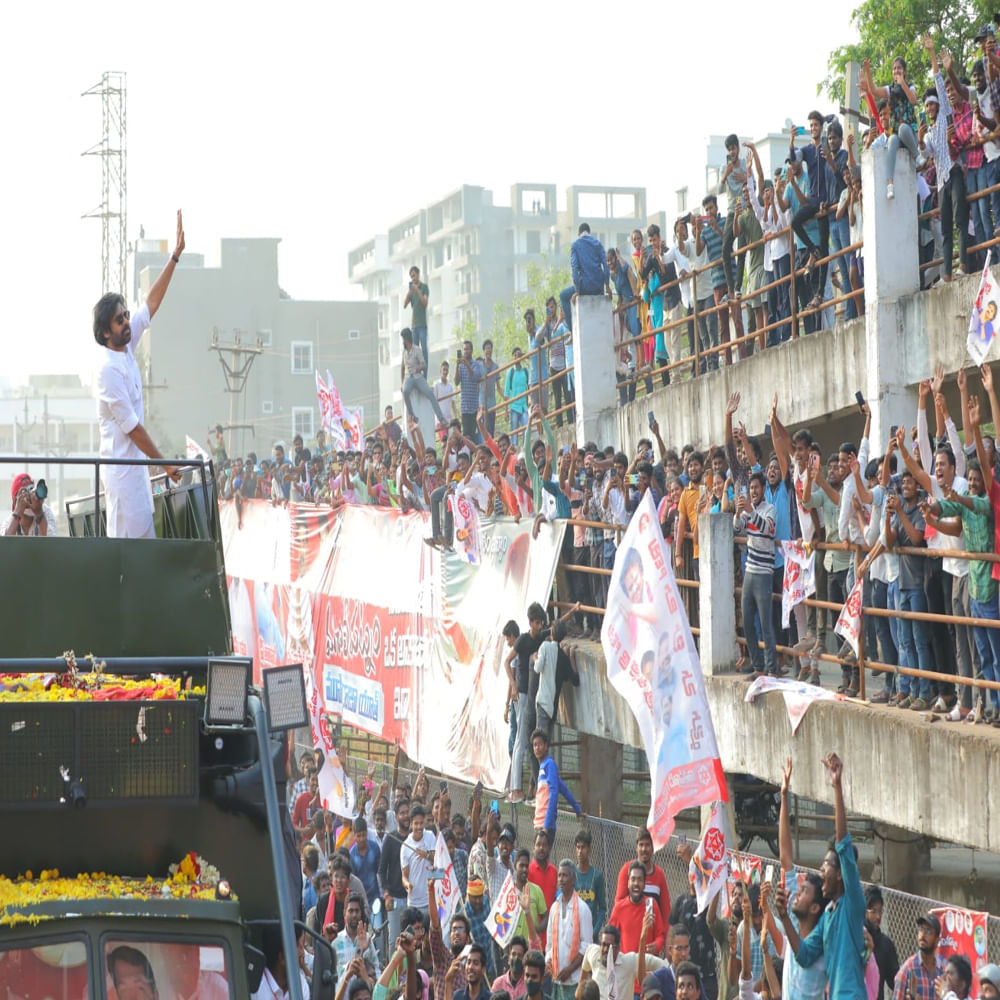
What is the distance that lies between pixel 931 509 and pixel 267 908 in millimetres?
5597

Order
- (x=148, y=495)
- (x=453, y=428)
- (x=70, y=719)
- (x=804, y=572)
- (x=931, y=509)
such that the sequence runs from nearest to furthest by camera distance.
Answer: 1. (x=70, y=719)
2. (x=148, y=495)
3. (x=931, y=509)
4. (x=804, y=572)
5. (x=453, y=428)

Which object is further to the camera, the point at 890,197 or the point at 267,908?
the point at 890,197

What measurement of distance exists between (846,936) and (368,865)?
7.94 m

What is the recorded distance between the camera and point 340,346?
79938mm

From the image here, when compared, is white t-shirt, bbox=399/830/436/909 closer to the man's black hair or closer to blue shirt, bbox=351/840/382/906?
blue shirt, bbox=351/840/382/906

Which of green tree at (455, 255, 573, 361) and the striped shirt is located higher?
green tree at (455, 255, 573, 361)

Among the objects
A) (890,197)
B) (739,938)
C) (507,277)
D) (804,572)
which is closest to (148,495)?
(739,938)

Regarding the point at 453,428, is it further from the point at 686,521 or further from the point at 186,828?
the point at 186,828

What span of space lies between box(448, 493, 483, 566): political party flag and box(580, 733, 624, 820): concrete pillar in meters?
2.87

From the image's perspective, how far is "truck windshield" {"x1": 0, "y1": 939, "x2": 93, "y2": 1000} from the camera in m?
5.87

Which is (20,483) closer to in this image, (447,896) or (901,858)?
(447,896)

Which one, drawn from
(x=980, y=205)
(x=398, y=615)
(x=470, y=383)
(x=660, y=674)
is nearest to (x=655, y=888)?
(x=660, y=674)

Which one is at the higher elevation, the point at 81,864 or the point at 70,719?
the point at 70,719

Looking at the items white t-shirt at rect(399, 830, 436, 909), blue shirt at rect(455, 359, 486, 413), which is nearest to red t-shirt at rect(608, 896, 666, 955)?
white t-shirt at rect(399, 830, 436, 909)
